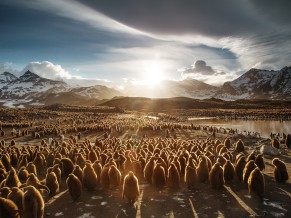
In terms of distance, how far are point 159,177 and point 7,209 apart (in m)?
7.06

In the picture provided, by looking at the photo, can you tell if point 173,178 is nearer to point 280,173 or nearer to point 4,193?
point 280,173

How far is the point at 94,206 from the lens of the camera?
11.9 m

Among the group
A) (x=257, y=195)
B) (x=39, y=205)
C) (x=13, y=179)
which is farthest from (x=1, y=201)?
(x=257, y=195)

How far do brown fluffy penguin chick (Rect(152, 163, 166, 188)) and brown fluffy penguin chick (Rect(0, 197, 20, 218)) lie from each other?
665 centimetres

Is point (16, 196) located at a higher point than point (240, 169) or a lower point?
higher

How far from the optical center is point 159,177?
13.9 meters

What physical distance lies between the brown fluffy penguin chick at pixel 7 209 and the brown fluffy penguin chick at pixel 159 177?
6648mm

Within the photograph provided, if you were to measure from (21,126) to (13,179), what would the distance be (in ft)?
148

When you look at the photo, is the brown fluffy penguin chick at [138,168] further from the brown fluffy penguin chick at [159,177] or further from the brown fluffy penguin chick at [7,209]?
the brown fluffy penguin chick at [7,209]

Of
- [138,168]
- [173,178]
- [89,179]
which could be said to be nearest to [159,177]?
[173,178]

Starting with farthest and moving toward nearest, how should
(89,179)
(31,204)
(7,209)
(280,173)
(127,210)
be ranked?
1. (280,173)
2. (89,179)
3. (127,210)
4. (31,204)
5. (7,209)

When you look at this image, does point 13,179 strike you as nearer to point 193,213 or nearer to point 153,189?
point 153,189

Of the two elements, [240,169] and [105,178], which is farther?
[240,169]

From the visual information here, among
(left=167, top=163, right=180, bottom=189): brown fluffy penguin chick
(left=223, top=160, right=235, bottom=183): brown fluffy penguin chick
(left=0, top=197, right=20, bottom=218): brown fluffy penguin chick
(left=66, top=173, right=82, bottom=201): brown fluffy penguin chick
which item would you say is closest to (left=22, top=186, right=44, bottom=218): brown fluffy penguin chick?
(left=0, top=197, right=20, bottom=218): brown fluffy penguin chick
